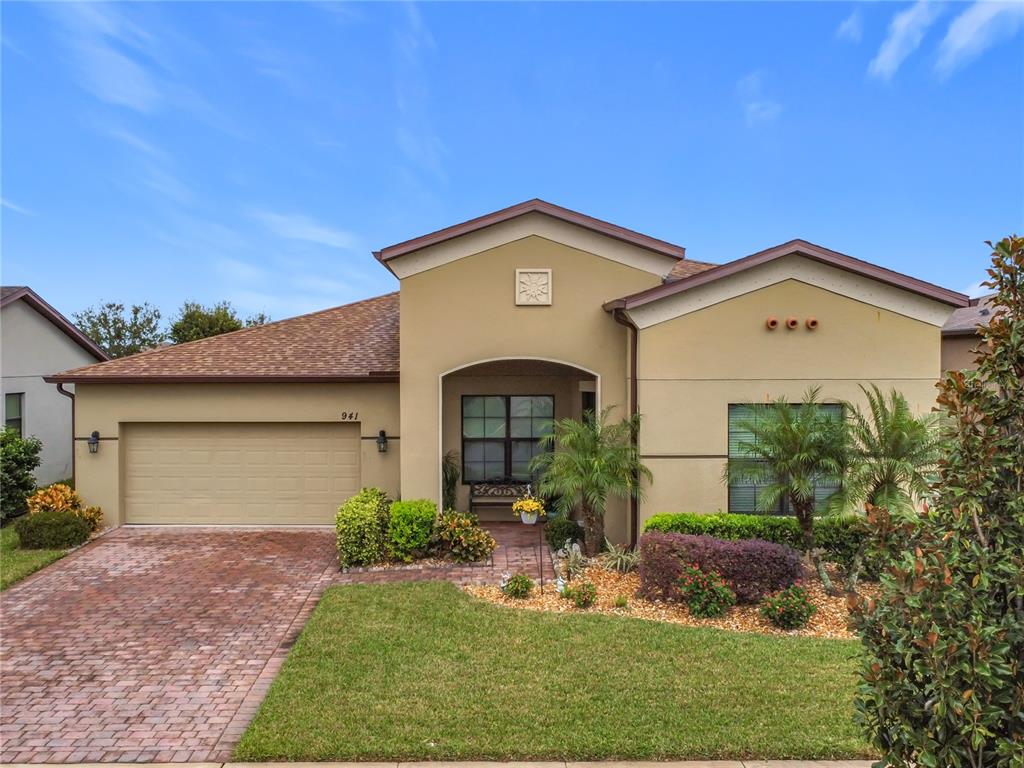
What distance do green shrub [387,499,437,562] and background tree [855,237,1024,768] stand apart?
792 cm

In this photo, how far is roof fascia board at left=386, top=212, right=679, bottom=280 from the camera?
11352 millimetres

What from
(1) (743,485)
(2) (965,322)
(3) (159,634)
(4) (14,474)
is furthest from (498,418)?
(4) (14,474)

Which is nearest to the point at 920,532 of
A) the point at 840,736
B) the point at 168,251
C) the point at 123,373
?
the point at 840,736

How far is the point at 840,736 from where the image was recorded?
5113 mm

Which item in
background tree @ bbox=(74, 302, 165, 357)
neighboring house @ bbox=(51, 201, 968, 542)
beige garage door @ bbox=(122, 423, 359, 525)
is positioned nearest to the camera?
neighboring house @ bbox=(51, 201, 968, 542)

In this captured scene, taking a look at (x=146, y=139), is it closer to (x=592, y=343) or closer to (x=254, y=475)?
(x=254, y=475)

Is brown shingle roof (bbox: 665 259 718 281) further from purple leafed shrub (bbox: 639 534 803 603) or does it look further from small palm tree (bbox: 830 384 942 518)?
purple leafed shrub (bbox: 639 534 803 603)

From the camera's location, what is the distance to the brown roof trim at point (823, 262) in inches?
396

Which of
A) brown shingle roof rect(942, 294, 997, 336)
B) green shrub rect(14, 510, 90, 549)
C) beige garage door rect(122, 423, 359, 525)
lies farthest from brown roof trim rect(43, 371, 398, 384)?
brown shingle roof rect(942, 294, 997, 336)

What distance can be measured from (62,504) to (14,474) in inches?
124

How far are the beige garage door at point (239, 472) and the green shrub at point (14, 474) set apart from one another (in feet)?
10.9

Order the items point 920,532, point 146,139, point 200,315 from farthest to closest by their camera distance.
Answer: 1. point 200,315
2. point 146,139
3. point 920,532

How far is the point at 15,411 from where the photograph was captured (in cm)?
1619

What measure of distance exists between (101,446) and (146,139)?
27.5 feet
